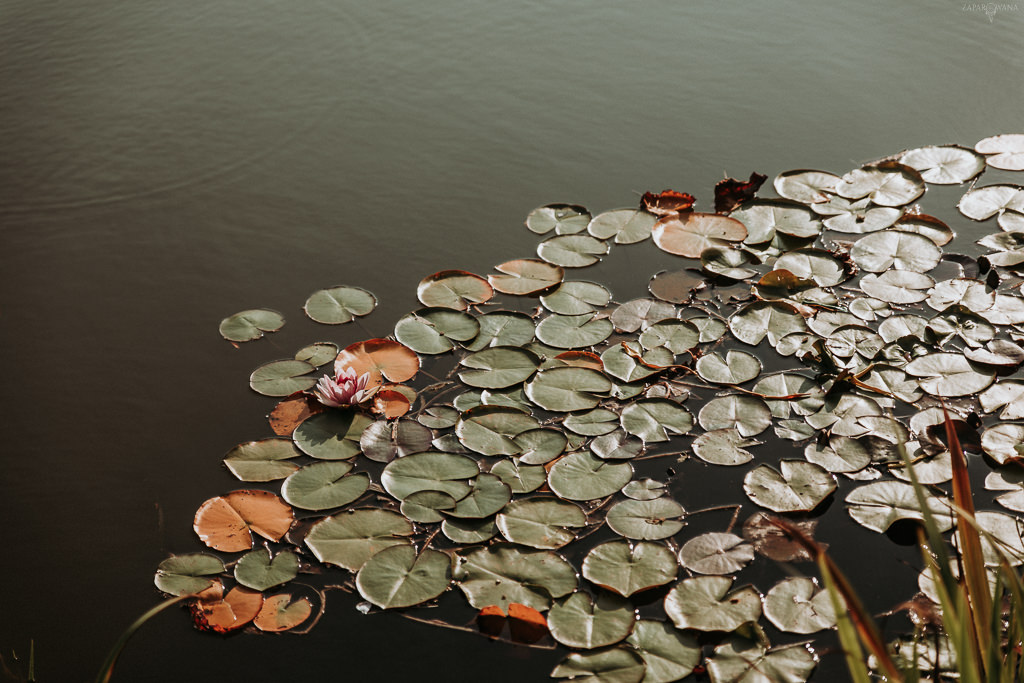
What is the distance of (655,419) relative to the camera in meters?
2.00

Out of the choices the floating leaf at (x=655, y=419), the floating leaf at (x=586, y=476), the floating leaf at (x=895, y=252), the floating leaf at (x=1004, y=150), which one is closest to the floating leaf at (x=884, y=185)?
the floating leaf at (x=895, y=252)

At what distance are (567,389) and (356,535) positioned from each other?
0.66 metres

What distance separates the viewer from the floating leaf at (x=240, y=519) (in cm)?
174

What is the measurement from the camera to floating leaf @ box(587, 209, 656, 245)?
8.54ft

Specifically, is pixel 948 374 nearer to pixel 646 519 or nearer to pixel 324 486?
pixel 646 519

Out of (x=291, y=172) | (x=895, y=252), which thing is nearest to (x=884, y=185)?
(x=895, y=252)

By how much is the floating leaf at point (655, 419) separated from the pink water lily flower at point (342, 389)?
2.18 ft

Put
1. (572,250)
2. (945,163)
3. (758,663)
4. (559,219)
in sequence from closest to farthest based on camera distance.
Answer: (758,663) < (572,250) < (559,219) < (945,163)

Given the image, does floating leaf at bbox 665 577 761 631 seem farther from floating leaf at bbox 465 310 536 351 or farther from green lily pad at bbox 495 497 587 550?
floating leaf at bbox 465 310 536 351

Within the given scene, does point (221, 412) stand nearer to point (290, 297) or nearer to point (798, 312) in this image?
point (290, 297)

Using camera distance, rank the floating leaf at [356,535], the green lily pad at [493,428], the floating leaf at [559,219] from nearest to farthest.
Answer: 1. the floating leaf at [356,535]
2. the green lily pad at [493,428]
3. the floating leaf at [559,219]

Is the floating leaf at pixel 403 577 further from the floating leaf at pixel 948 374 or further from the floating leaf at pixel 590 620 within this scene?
the floating leaf at pixel 948 374

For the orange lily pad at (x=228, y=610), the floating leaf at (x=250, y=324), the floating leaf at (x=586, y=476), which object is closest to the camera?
the orange lily pad at (x=228, y=610)

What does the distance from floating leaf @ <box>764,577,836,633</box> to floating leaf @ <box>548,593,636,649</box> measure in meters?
0.27
